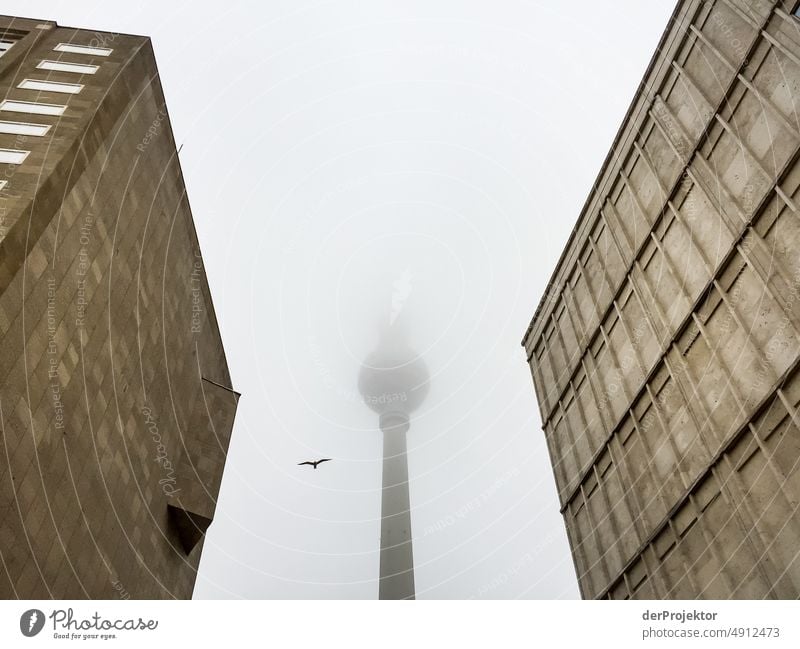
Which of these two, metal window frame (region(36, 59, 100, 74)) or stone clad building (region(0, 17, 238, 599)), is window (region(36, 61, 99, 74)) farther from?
stone clad building (region(0, 17, 238, 599))

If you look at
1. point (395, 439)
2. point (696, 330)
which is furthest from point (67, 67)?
point (395, 439)

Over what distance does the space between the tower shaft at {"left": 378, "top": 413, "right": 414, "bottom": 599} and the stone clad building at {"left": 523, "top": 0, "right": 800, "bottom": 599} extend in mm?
56606

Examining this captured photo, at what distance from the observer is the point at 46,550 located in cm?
1936

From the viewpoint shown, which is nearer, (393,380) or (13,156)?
(13,156)

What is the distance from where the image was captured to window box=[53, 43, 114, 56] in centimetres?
2752

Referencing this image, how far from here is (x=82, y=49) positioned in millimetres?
27797

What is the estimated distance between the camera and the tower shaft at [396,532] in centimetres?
7875

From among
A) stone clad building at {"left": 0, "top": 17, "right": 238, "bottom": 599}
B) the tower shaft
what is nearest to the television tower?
→ the tower shaft

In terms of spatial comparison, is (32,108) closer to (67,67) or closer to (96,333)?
(67,67)

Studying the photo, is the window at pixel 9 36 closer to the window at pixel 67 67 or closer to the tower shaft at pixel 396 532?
the window at pixel 67 67

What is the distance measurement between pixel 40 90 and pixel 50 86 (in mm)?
468
